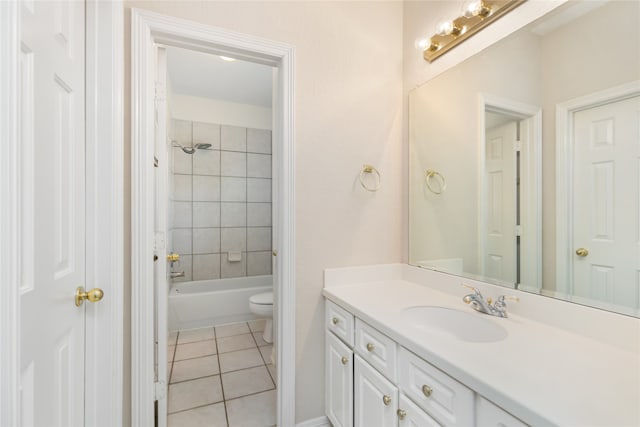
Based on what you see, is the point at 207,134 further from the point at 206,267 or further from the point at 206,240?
the point at 206,267

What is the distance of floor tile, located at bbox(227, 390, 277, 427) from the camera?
1621 millimetres

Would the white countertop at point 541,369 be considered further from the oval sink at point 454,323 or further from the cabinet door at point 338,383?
the cabinet door at point 338,383

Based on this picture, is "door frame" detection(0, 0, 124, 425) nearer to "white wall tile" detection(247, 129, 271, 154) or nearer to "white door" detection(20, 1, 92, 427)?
"white door" detection(20, 1, 92, 427)

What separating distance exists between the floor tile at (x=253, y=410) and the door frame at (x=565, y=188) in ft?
5.33

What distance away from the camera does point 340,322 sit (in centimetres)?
139

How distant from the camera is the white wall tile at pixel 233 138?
344 cm

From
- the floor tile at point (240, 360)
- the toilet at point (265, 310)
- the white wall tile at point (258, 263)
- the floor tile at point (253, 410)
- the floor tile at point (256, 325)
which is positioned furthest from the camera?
the white wall tile at point (258, 263)

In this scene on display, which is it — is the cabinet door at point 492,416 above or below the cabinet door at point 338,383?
above

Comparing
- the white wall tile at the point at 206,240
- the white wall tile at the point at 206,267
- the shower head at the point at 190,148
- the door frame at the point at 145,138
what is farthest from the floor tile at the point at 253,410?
the shower head at the point at 190,148

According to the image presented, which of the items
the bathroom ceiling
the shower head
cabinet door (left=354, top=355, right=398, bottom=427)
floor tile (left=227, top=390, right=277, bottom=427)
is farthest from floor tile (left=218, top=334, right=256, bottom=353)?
the bathroom ceiling

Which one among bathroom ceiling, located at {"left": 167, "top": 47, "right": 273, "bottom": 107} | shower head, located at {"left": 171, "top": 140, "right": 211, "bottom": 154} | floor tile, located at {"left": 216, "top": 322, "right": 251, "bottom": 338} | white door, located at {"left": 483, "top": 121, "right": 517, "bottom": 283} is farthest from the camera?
shower head, located at {"left": 171, "top": 140, "right": 211, "bottom": 154}

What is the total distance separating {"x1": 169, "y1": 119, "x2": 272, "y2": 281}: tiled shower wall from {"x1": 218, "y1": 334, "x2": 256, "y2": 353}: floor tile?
34.8 inches

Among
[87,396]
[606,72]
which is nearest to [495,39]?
[606,72]

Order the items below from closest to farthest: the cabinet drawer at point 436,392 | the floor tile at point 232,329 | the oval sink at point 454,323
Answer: the cabinet drawer at point 436,392 < the oval sink at point 454,323 < the floor tile at point 232,329
